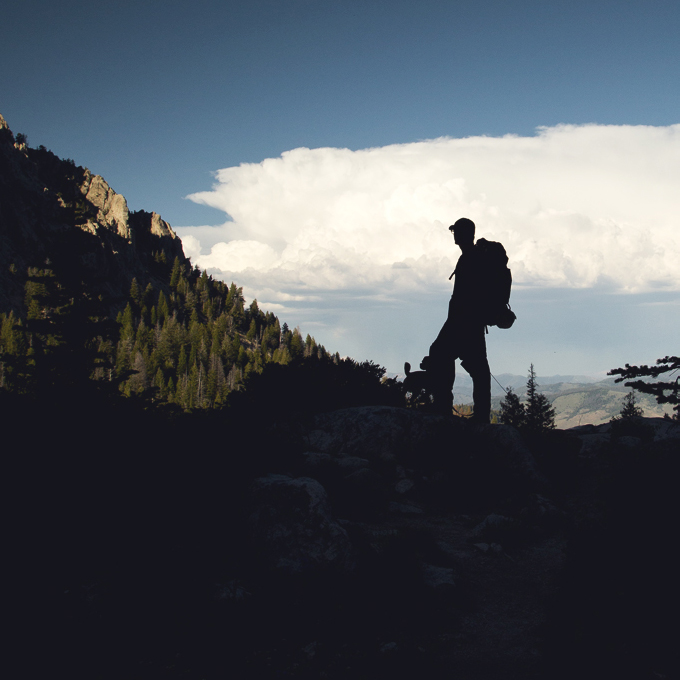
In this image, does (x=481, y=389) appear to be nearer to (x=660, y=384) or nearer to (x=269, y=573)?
(x=660, y=384)

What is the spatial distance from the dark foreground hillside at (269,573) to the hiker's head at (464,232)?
5.48 metres

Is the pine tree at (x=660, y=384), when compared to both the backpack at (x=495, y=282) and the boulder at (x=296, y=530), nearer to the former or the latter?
the boulder at (x=296, y=530)

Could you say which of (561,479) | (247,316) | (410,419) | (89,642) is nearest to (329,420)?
(410,419)

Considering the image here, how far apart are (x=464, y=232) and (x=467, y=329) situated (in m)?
2.04

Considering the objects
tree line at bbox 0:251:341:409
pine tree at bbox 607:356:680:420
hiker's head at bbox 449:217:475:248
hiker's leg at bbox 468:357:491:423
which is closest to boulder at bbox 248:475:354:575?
tree line at bbox 0:251:341:409

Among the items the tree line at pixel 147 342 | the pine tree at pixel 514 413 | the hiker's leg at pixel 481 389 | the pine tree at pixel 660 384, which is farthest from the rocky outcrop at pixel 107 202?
the pine tree at pixel 660 384

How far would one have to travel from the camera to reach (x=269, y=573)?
461 cm

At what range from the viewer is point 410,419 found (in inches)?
388

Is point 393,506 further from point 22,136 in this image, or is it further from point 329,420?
point 22,136

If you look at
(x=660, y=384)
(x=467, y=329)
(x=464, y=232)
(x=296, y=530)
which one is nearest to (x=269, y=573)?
(x=296, y=530)

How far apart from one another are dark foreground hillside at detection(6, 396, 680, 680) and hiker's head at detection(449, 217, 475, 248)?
5477mm

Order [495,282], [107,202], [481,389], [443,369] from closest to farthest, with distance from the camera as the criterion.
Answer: [495,282]
[481,389]
[443,369]
[107,202]

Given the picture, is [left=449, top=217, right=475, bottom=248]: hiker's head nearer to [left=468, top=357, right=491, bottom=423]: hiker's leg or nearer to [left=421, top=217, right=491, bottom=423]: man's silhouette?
[left=421, top=217, right=491, bottom=423]: man's silhouette

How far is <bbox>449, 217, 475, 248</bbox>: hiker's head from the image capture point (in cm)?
1015
